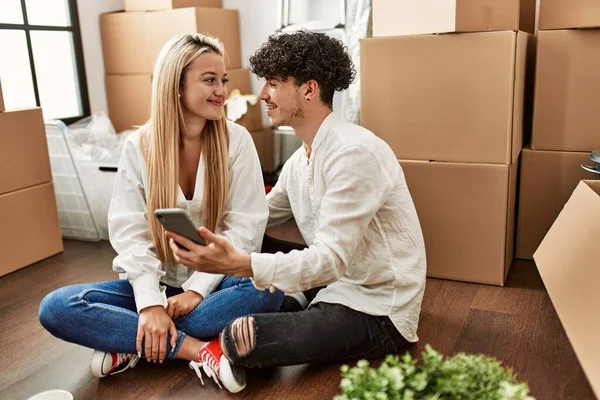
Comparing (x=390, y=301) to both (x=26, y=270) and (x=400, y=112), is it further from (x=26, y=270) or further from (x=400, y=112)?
(x=26, y=270)

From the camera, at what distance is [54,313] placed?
59.0 inches

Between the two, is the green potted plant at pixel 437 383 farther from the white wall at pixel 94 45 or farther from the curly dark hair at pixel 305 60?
the white wall at pixel 94 45

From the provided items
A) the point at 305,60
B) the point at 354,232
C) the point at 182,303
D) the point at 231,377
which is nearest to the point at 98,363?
the point at 182,303

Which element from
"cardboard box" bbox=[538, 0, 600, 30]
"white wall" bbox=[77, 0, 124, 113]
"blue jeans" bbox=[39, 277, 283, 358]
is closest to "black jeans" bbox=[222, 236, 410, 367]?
"blue jeans" bbox=[39, 277, 283, 358]

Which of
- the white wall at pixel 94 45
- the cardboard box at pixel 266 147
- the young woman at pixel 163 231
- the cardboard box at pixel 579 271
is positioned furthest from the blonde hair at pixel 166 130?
the white wall at pixel 94 45

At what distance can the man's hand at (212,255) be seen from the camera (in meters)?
1.26

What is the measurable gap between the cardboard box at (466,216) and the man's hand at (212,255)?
3.30ft

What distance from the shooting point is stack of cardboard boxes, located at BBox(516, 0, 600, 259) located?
79.8 inches

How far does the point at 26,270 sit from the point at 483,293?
5.74 feet

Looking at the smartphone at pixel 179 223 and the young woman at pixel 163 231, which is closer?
the smartphone at pixel 179 223

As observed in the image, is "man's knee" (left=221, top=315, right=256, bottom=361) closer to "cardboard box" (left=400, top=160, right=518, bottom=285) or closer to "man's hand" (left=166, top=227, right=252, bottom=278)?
"man's hand" (left=166, top=227, right=252, bottom=278)

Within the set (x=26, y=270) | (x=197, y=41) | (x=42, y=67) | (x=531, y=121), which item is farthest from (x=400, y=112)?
(x=42, y=67)

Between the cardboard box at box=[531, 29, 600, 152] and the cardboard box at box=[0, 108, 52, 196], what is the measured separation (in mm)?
1941

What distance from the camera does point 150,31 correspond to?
125 inches
